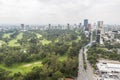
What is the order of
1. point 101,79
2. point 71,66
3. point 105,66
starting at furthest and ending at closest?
point 105,66 → point 71,66 → point 101,79

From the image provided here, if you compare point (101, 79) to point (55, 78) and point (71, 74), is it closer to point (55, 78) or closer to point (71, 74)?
point (71, 74)

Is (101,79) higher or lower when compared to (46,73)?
lower

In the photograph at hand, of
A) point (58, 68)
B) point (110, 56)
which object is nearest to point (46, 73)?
point (58, 68)

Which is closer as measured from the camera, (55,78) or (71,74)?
(55,78)

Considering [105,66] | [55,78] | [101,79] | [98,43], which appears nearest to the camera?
[55,78]

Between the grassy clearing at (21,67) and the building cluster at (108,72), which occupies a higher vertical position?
the grassy clearing at (21,67)

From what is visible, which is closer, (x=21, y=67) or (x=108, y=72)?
(x=108, y=72)

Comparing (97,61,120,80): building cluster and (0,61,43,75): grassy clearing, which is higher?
(0,61,43,75): grassy clearing

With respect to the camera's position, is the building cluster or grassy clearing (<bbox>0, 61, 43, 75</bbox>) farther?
grassy clearing (<bbox>0, 61, 43, 75</bbox>)

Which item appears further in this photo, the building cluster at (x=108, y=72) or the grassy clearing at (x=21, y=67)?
the grassy clearing at (x=21, y=67)

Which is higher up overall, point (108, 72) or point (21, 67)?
point (21, 67)
